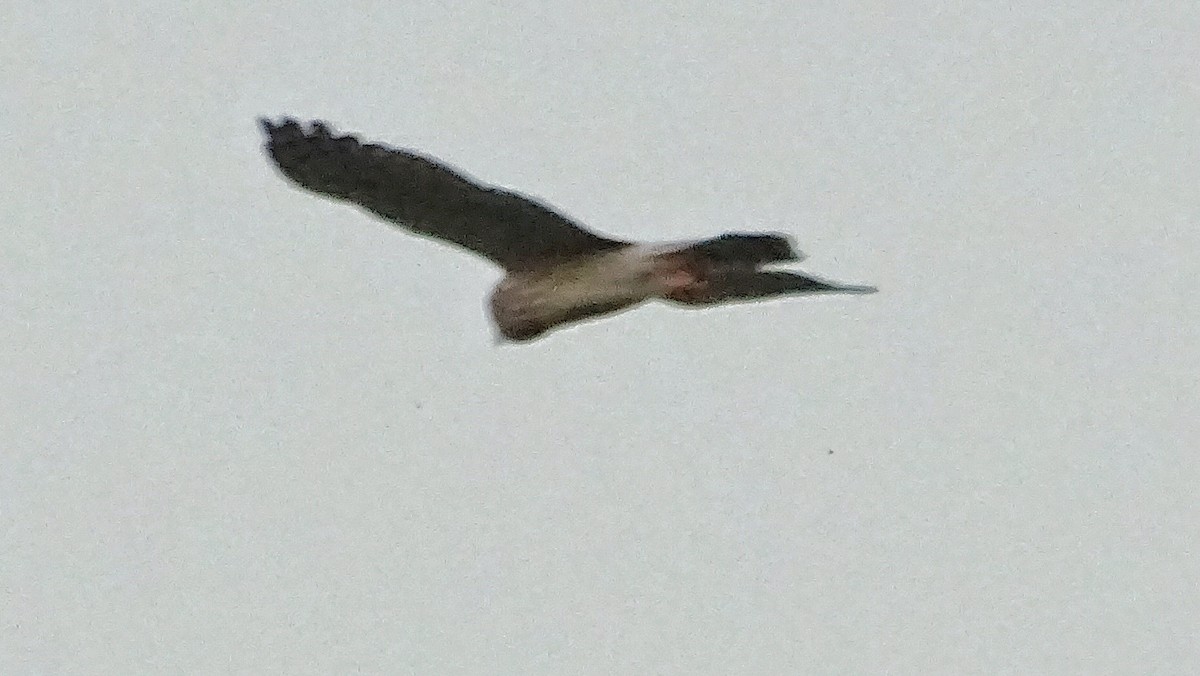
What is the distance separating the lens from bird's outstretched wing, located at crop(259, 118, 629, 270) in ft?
36.9

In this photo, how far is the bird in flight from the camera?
11211 mm

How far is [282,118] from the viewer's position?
37.0ft

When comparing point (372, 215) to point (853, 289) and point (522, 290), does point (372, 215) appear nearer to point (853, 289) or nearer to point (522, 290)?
point (522, 290)

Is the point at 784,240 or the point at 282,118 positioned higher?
the point at 282,118

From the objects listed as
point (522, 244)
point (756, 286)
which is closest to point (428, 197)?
point (522, 244)

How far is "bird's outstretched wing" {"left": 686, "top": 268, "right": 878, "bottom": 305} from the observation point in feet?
36.4

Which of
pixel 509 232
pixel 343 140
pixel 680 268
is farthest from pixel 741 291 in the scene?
pixel 343 140

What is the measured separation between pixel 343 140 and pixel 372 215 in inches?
16.6

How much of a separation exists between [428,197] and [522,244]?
50cm

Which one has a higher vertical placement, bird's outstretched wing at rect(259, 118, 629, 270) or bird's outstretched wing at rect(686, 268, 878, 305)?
bird's outstretched wing at rect(259, 118, 629, 270)

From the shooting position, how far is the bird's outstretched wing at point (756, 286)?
1111cm

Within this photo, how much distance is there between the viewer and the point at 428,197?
11383 mm

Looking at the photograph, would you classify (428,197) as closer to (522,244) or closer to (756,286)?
(522,244)

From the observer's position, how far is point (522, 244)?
11570 millimetres
